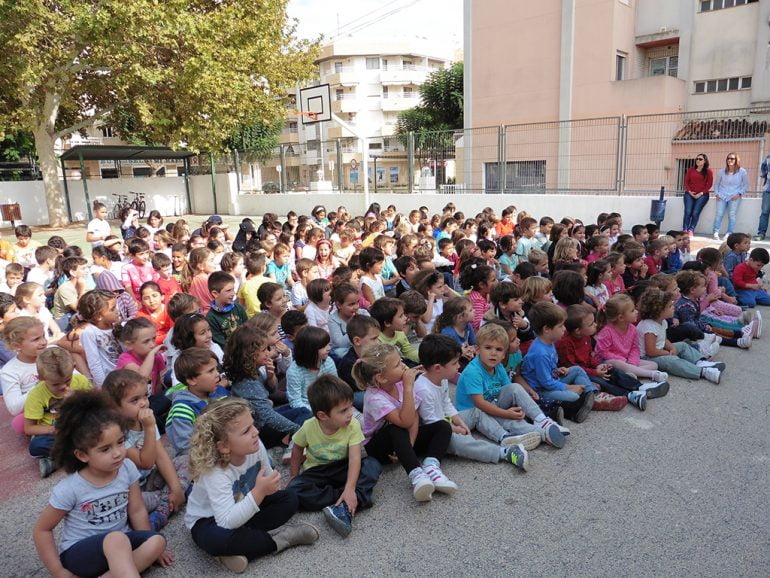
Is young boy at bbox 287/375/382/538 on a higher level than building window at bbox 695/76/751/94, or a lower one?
lower

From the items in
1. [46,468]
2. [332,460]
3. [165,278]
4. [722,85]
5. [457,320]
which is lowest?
[46,468]

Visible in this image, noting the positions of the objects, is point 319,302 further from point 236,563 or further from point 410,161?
point 410,161

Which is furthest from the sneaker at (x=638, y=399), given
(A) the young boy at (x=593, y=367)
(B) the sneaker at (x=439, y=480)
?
(B) the sneaker at (x=439, y=480)

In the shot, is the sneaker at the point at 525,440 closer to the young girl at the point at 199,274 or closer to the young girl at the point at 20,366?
the young girl at the point at 20,366

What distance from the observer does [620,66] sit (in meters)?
20.8

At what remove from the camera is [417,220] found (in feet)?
33.3

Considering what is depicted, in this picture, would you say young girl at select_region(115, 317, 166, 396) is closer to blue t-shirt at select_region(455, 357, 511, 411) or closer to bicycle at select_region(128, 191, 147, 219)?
blue t-shirt at select_region(455, 357, 511, 411)

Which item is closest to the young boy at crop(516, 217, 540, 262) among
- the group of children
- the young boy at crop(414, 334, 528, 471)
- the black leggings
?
the group of children

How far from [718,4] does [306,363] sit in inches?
881

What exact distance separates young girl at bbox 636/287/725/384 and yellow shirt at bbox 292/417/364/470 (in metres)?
2.84

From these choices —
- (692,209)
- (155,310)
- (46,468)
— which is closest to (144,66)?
(155,310)

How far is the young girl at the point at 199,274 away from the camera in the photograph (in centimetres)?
566

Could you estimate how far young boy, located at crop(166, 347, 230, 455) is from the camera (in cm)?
316

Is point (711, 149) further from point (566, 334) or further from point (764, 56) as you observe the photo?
point (566, 334)
